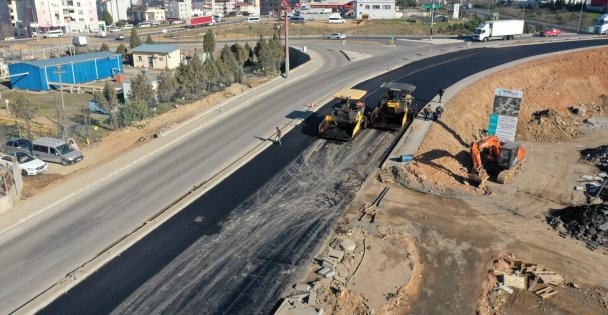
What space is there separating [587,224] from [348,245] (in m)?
11.9

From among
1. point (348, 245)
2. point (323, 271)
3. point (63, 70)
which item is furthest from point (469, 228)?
point (63, 70)

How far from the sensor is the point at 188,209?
2206 cm

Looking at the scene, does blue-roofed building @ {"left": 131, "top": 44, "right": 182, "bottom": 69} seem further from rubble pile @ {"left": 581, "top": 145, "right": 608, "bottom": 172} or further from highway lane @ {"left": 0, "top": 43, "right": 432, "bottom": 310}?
rubble pile @ {"left": 581, "top": 145, "right": 608, "bottom": 172}

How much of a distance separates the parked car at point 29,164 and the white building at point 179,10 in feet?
421

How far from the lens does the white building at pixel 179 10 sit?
149125 millimetres

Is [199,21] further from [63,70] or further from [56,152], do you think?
[56,152]

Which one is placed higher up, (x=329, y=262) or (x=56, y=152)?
(x=56, y=152)

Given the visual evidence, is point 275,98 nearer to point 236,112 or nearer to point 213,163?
point 236,112

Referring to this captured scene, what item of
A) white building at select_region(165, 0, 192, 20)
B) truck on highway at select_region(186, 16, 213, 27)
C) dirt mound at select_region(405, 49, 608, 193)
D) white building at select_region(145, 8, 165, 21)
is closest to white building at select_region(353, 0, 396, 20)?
truck on highway at select_region(186, 16, 213, 27)

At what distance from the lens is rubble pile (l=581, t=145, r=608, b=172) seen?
32234 millimetres

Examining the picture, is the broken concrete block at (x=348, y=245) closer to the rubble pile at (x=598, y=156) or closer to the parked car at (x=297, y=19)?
the rubble pile at (x=598, y=156)

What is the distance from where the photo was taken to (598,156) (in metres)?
33.2

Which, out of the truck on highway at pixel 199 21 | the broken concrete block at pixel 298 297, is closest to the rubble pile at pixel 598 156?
the broken concrete block at pixel 298 297

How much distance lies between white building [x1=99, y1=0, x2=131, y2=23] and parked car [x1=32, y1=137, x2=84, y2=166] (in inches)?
5371
